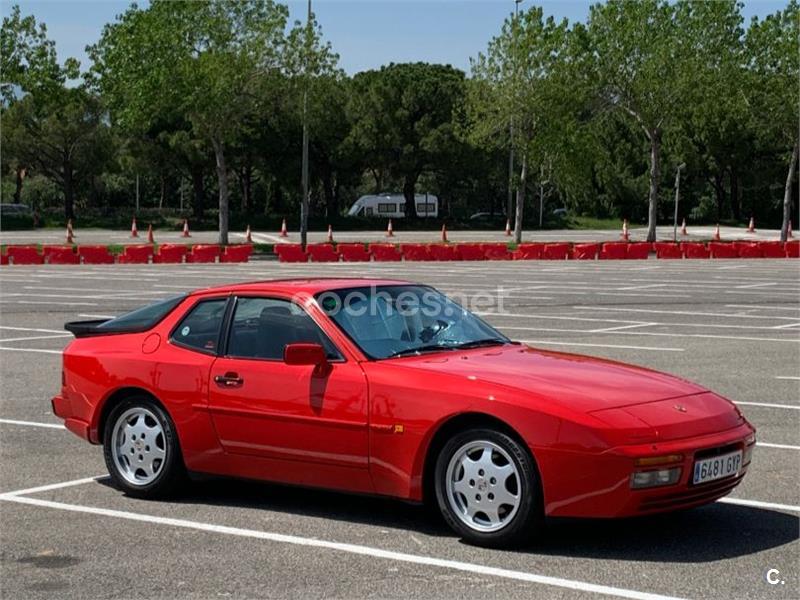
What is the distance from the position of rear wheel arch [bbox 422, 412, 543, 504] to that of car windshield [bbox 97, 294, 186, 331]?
2.25m

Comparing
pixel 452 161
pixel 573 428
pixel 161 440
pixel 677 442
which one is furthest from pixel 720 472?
pixel 452 161

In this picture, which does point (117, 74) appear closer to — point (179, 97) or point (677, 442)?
point (179, 97)

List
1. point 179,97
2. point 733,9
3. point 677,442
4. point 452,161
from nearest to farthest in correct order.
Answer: point 677,442 < point 179,97 < point 733,9 < point 452,161

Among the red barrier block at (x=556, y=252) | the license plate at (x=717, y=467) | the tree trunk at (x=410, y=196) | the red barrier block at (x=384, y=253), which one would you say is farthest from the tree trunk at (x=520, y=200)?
the license plate at (x=717, y=467)

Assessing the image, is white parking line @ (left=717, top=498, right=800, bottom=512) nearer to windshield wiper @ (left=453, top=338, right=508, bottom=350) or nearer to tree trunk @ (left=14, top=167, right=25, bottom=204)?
windshield wiper @ (left=453, top=338, right=508, bottom=350)

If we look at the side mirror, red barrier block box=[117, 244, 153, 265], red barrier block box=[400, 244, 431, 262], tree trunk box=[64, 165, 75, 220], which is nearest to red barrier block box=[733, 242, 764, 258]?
red barrier block box=[400, 244, 431, 262]

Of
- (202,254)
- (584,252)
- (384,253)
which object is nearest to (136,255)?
(202,254)

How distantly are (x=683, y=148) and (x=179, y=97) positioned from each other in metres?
30.9

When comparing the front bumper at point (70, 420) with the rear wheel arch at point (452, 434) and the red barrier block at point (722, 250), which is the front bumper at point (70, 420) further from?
the red barrier block at point (722, 250)

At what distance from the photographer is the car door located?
668 cm

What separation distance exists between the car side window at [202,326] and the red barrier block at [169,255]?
109 ft

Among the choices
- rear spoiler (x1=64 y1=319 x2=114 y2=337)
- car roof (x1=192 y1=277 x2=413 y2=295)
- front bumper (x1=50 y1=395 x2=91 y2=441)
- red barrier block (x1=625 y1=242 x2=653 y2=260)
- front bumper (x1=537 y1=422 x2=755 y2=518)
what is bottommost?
red barrier block (x1=625 y1=242 x2=653 y2=260)

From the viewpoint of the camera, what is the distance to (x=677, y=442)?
6.05 metres

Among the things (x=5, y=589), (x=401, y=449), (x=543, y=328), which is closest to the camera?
(x=5, y=589)
